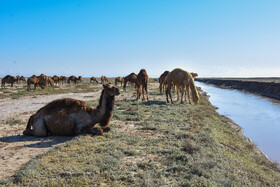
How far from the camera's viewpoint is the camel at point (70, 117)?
6477 millimetres

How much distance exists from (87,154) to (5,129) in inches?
202

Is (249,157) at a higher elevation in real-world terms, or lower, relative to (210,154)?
lower

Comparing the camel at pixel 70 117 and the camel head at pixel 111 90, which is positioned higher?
the camel head at pixel 111 90

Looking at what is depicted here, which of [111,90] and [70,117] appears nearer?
[70,117]

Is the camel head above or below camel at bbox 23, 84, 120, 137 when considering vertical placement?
above

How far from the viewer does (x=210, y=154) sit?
Result: 5.62m

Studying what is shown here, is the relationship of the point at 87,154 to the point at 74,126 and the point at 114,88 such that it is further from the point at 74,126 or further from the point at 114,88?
the point at 114,88

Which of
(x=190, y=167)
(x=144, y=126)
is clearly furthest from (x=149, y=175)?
(x=144, y=126)

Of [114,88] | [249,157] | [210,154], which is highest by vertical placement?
[114,88]

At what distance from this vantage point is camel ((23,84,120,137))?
6477 millimetres

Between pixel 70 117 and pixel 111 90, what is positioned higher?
pixel 111 90

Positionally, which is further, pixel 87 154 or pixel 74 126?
pixel 74 126

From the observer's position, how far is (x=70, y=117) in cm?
649

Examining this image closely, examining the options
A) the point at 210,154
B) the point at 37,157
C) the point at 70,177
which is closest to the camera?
the point at 70,177
